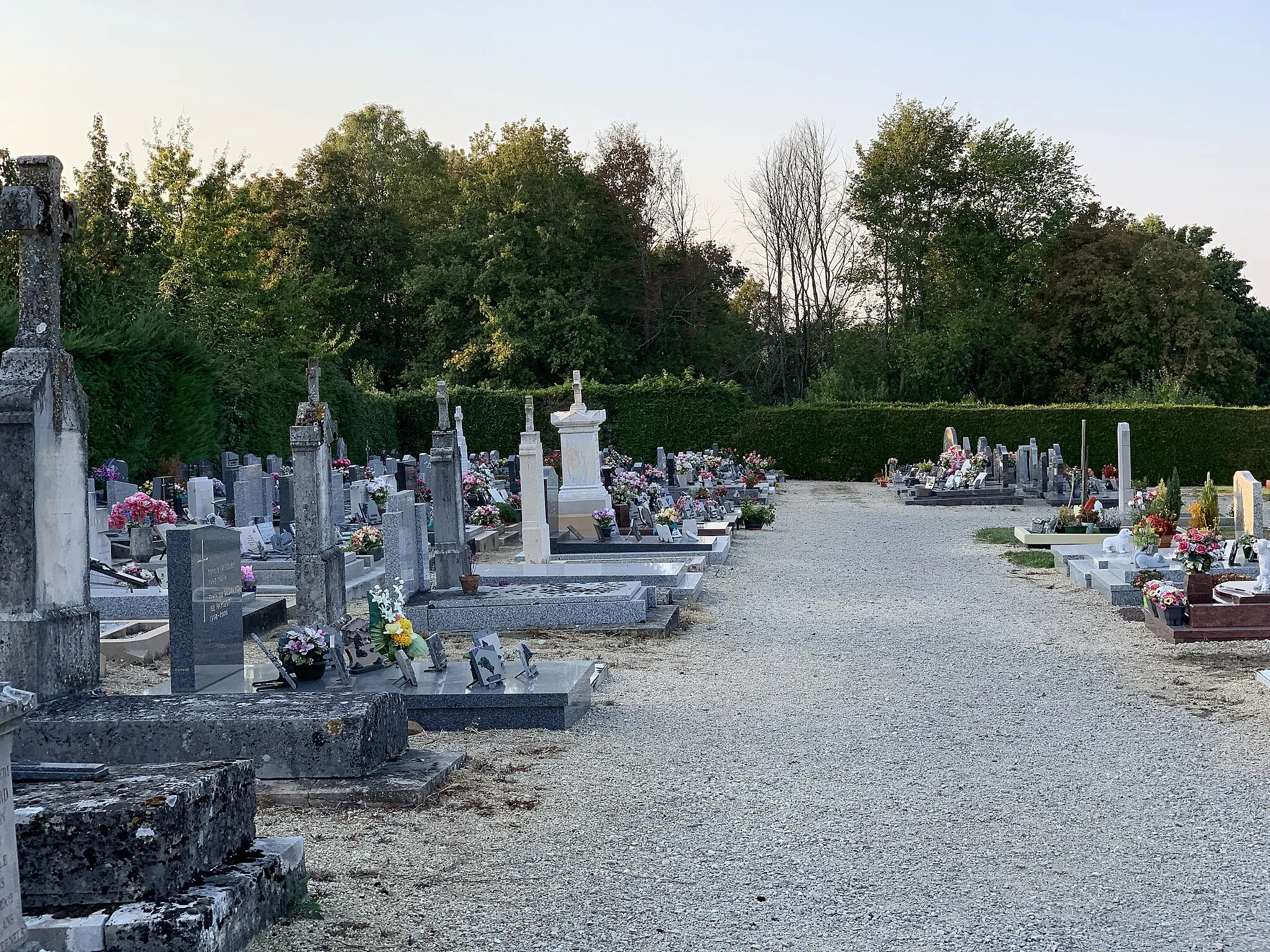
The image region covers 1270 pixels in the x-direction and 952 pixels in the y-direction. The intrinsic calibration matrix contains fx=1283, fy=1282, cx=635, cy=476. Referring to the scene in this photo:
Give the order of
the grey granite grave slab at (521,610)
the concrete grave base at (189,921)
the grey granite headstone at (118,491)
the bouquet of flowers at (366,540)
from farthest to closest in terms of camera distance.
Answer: the grey granite headstone at (118,491)
the bouquet of flowers at (366,540)
the grey granite grave slab at (521,610)
the concrete grave base at (189,921)

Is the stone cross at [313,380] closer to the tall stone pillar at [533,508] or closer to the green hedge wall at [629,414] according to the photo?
the tall stone pillar at [533,508]

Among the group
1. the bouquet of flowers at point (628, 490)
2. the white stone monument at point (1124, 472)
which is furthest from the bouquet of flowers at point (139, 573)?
the white stone monument at point (1124, 472)

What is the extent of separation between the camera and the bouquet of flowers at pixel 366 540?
46.1ft

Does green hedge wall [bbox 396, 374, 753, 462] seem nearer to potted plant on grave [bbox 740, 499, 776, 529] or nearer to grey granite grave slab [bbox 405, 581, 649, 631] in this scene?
potted plant on grave [bbox 740, 499, 776, 529]

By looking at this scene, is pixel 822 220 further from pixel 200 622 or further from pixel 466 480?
pixel 200 622

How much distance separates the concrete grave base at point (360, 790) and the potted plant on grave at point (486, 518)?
12.8m

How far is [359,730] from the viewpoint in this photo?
5949 millimetres

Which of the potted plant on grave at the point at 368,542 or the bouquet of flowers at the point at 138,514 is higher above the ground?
the bouquet of flowers at the point at 138,514

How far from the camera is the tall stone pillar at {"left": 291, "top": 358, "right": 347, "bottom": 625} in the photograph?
9695mm

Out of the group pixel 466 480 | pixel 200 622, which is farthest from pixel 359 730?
pixel 466 480

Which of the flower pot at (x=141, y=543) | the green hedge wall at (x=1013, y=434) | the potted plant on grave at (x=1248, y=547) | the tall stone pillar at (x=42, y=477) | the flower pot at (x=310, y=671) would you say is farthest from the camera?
the green hedge wall at (x=1013, y=434)

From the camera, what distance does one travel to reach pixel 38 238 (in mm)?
6156

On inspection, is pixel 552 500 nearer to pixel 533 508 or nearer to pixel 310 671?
pixel 533 508

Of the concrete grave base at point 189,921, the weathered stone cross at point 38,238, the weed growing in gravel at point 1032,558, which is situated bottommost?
the weed growing in gravel at point 1032,558
